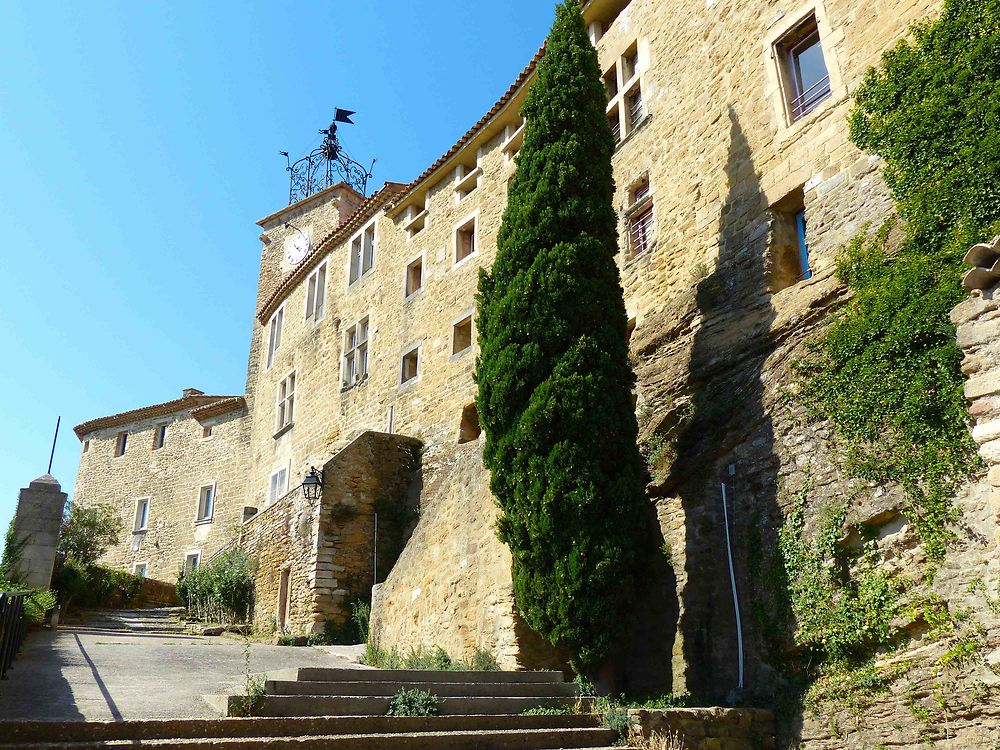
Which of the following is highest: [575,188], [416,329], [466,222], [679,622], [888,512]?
[466,222]

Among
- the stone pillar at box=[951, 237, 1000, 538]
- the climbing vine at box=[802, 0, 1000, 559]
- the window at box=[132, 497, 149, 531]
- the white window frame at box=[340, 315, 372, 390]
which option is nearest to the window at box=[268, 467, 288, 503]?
the white window frame at box=[340, 315, 372, 390]

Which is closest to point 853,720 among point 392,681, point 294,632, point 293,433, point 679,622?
point 679,622

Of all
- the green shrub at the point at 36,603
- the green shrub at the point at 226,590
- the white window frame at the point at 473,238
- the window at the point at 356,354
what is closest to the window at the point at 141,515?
the green shrub at the point at 226,590

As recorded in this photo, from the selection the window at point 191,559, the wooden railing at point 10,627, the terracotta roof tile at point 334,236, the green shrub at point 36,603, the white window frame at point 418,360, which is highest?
the terracotta roof tile at point 334,236

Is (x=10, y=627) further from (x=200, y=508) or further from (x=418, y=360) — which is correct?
(x=200, y=508)

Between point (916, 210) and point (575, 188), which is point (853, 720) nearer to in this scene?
point (916, 210)

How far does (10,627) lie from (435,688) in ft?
13.9

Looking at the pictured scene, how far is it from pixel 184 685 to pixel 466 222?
1222 centimetres

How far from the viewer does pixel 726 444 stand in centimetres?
919

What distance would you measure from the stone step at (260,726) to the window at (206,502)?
893 inches

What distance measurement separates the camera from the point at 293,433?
23203mm

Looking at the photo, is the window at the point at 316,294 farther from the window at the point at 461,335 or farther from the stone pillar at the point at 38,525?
the stone pillar at the point at 38,525

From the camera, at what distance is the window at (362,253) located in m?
21.7

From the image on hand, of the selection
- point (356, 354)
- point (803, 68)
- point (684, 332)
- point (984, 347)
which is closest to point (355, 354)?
point (356, 354)
